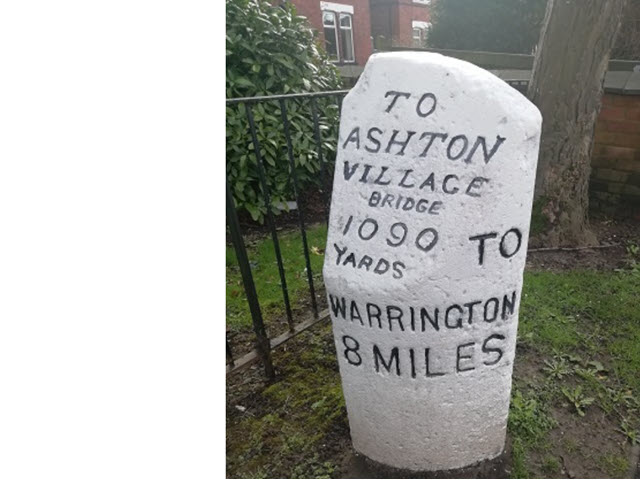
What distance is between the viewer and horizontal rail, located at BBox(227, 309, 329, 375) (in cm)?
255

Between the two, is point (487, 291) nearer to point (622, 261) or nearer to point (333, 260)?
point (333, 260)

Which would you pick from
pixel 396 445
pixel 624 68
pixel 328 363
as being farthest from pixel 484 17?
pixel 396 445

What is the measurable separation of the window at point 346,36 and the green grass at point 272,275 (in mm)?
13680

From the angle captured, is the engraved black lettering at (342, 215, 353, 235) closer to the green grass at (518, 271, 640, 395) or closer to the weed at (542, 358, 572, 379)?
the weed at (542, 358, 572, 379)

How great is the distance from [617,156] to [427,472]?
3705 millimetres

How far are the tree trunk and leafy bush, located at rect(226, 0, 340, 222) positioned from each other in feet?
6.41

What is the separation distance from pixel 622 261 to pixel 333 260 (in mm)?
2996

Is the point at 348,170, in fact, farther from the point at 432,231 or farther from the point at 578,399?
the point at 578,399

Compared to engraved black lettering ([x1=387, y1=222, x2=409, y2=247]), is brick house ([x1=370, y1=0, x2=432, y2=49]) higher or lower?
higher

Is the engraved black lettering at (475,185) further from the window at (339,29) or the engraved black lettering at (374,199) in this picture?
the window at (339,29)

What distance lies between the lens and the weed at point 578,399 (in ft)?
7.61

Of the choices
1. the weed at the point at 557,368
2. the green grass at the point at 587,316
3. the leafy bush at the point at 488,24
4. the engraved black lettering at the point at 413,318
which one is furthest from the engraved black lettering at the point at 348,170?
the leafy bush at the point at 488,24

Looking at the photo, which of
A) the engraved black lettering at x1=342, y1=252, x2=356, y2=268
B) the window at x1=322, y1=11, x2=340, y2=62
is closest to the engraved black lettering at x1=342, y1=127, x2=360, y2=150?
the engraved black lettering at x1=342, y1=252, x2=356, y2=268

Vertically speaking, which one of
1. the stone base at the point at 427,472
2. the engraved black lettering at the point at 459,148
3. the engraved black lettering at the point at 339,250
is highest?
the engraved black lettering at the point at 459,148
